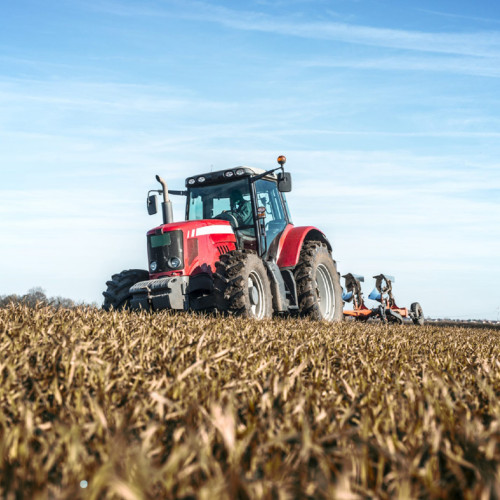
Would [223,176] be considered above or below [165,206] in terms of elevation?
above

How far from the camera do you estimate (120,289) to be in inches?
313

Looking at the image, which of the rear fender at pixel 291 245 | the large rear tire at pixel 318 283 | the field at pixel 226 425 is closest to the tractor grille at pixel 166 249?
the rear fender at pixel 291 245

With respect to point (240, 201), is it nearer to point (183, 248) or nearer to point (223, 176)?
point (223, 176)

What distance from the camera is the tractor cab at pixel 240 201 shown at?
27.2 feet

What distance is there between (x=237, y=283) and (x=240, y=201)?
1.97 m

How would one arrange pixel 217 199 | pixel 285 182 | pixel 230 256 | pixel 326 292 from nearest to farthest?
1. pixel 230 256
2. pixel 285 182
3. pixel 217 199
4. pixel 326 292

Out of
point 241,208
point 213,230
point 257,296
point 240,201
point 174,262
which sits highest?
point 240,201

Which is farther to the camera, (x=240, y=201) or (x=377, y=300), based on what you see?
(x=377, y=300)

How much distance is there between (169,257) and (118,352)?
4.37 m

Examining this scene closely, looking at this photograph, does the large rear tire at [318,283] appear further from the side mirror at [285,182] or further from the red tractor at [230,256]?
the side mirror at [285,182]

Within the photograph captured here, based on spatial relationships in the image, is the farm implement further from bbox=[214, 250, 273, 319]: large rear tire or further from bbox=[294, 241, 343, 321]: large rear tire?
bbox=[214, 250, 273, 319]: large rear tire

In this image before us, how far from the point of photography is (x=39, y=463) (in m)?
1.41

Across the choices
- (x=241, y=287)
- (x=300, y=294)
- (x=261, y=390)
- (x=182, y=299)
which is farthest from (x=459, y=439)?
(x=300, y=294)

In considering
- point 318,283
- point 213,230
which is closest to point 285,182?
point 213,230
